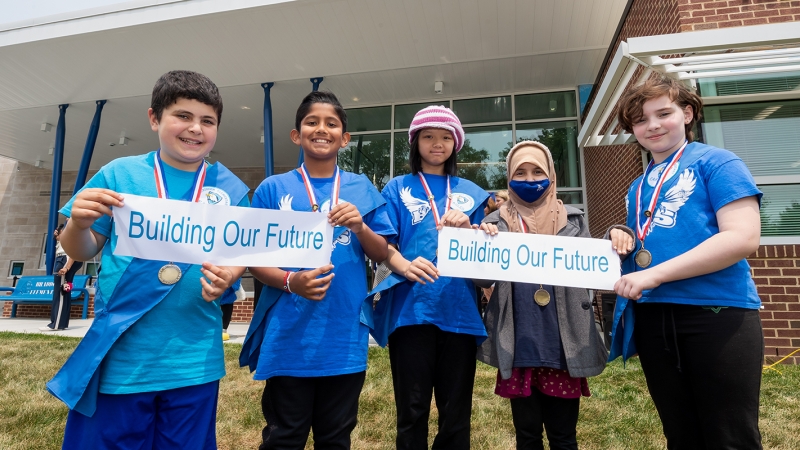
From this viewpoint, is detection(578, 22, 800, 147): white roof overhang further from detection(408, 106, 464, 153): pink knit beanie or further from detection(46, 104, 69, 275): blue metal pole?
detection(46, 104, 69, 275): blue metal pole

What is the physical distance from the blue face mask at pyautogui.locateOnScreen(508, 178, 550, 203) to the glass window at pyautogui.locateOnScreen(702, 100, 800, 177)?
13.8 feet

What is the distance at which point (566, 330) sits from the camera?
1.85m

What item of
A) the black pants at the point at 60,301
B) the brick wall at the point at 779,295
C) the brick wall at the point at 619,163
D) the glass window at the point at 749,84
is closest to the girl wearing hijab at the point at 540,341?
the brick wall at the point at 779,295

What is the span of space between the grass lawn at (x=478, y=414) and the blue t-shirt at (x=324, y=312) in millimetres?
1405

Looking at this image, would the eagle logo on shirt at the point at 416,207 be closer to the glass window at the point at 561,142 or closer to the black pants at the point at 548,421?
the black pants at the point at 548,421

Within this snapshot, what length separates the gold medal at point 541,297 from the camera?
6.26ft

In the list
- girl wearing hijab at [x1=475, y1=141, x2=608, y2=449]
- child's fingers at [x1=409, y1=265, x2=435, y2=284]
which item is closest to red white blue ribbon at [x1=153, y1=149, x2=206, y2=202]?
child's fingers at [x1=409, y1=265, x2=435, y2=284]

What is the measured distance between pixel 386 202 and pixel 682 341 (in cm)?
129

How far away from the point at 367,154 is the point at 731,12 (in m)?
7.02

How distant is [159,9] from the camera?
703 centimetres

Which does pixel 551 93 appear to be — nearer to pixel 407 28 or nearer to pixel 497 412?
pixel 407 28

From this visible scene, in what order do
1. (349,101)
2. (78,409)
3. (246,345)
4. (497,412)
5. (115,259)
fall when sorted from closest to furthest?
(78,409)
(115,259)
(246,345)
(497,412)
(349,101)

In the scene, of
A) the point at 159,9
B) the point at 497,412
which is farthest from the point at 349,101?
the point at 497,412

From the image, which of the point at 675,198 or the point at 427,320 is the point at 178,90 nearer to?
the point at 427,320
